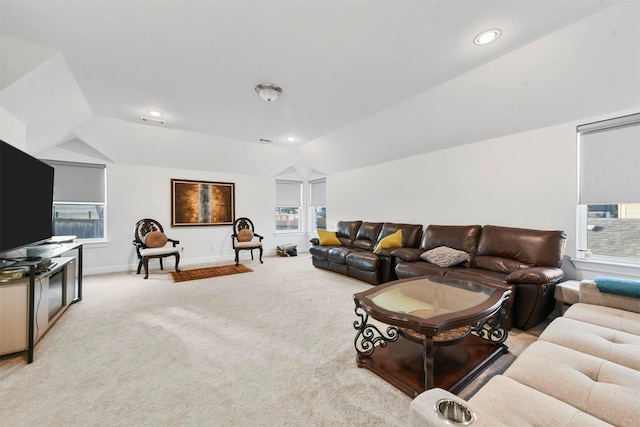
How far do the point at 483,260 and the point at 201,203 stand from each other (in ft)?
18.7

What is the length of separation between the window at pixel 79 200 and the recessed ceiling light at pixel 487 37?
627cm

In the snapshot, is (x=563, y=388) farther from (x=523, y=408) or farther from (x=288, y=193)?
(x=288, y=193)

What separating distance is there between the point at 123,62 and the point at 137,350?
2737 mm

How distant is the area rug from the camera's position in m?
4.55

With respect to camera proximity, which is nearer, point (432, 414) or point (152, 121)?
point (432, 414)

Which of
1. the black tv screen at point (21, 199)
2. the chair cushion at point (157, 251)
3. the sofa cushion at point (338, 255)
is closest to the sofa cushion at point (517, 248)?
the sofa cushion at point (338, 255)

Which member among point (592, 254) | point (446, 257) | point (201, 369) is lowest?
point (201, 369)

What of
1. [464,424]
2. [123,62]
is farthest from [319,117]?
[464,424]

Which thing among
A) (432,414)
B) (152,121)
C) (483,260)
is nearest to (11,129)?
(152,121)

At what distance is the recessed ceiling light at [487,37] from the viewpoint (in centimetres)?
207

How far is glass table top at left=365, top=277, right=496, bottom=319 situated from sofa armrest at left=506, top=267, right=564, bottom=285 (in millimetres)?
405

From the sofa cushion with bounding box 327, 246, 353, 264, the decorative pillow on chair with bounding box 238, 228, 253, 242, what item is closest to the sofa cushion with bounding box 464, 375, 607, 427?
the sofa cushion with bounding box 327, 246, 353, 264

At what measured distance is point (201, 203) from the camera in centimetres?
595

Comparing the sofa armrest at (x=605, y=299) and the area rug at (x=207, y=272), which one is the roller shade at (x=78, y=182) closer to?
the area rug at (x=207, y=272)
